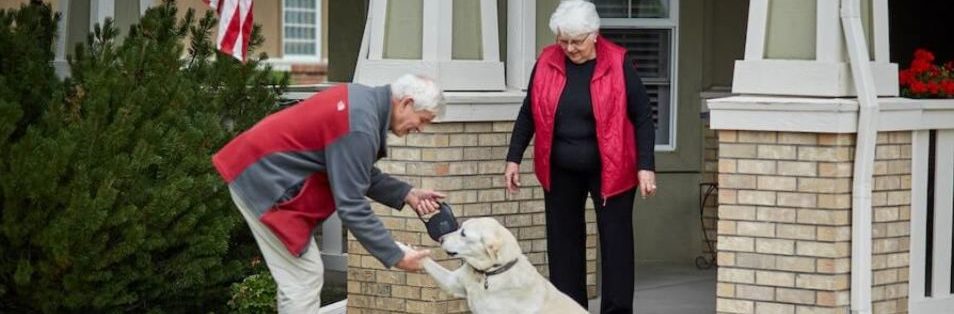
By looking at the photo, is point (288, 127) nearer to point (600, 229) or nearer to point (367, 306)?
point (600, 229)

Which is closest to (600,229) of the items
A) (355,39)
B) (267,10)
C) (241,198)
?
(241,198)

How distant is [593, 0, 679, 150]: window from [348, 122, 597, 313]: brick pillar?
201 centimetres

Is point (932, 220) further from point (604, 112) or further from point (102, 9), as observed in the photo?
point (102, 9)

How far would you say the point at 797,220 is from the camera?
780 cm

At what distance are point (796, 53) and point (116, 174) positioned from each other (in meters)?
3.13

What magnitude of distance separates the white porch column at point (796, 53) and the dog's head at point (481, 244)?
178cm

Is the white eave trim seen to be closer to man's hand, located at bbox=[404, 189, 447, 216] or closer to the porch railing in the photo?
the porch railing

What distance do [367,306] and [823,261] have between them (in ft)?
8.19

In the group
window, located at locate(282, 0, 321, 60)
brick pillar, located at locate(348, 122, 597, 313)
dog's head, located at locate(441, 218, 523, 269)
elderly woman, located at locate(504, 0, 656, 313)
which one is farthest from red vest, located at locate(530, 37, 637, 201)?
window, located at locate(282, 0, 321, 60)

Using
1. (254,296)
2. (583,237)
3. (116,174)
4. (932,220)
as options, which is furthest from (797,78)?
(116,174)

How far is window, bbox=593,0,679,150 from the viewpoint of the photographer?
10938 millimetres

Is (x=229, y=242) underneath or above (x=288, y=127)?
underneath

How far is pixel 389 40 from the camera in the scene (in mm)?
8875

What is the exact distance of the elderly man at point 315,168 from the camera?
6289mm
